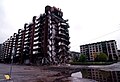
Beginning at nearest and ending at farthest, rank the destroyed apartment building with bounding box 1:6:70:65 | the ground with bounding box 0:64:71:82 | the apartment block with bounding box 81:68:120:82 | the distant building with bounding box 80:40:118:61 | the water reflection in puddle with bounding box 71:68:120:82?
the apartment block with bounding box 81:68:120:82, the water reflection in puddle with bounding box 71:68:120:82, the ground with bounding box 0:64:71:82, the destroyed apartment building with bounding box 1:6:70:65, the distant building with bounding box 80:40:118:61

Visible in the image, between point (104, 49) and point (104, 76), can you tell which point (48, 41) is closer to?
point (104, 76)

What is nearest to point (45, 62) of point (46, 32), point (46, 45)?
point (46, 45)

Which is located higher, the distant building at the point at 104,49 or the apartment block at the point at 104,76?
the distant building at the point at 104,49

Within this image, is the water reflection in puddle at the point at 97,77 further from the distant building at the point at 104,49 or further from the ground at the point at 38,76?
the distant building at the point at 104,49

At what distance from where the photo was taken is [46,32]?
60531 millimetres

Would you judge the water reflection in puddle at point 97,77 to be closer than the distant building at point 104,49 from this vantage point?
Yes

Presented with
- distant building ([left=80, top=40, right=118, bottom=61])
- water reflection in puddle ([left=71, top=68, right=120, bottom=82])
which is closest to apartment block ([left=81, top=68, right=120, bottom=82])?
water reflection in puddle ([left=71, top=68, right=120, bottom=82])

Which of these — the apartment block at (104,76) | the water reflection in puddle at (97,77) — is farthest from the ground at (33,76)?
the apartment block at (104,76)

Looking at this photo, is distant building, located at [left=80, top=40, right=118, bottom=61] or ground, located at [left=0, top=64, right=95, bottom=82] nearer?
ground, located at [left=0, top=64, right=95, bottom=82]

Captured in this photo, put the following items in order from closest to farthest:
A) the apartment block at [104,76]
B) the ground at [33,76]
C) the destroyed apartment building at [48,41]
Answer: the apartment block at [104,76]
the ground at [33,76]
the destroyed apartment building at [48,41]

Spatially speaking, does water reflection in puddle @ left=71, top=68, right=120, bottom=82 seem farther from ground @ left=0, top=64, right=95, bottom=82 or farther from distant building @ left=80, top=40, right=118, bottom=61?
distant building @ left=80, top=40, right=118, bottom=61

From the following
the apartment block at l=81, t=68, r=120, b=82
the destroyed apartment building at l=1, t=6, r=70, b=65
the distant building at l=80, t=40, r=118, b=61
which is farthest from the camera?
the distant building at l=80, t=40, r=118, b=61

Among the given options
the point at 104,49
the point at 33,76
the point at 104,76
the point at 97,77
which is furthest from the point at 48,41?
the point at 104,49

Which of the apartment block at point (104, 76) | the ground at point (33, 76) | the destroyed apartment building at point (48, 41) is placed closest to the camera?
the apartment block at point (104, 76)
